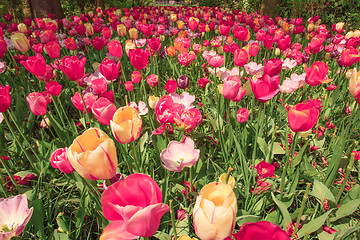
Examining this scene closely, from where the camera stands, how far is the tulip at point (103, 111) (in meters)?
1.18

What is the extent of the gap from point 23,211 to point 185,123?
32.9 inches

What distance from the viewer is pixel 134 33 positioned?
10.6 feet

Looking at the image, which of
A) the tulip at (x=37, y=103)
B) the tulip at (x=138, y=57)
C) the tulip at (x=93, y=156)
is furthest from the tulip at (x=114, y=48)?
the tulip at (x=93, y=156)

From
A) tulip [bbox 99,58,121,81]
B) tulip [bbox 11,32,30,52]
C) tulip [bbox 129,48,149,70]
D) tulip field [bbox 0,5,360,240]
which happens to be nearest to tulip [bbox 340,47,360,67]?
tulip field [bbox 0,5,360,240]

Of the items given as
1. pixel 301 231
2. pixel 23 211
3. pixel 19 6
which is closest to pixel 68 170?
pixel 23 211

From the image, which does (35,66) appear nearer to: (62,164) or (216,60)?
(62,164)

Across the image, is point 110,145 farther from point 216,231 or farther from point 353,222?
point 353,222

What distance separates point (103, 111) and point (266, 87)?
32.2 inches

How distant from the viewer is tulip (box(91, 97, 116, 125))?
1176 mm

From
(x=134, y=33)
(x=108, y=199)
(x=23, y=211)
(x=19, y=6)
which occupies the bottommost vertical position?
(x=23, y=211)

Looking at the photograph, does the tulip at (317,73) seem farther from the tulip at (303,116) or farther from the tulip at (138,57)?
the tulip at (138,57)

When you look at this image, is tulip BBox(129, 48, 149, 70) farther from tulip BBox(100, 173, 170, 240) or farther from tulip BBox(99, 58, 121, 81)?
tulip BBox(100, 173, 170, 240)

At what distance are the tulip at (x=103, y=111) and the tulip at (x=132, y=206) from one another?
Result: 1.88ft

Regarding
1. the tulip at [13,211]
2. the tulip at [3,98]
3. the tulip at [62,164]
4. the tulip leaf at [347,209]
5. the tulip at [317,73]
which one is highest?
the tulip at [3,98]
